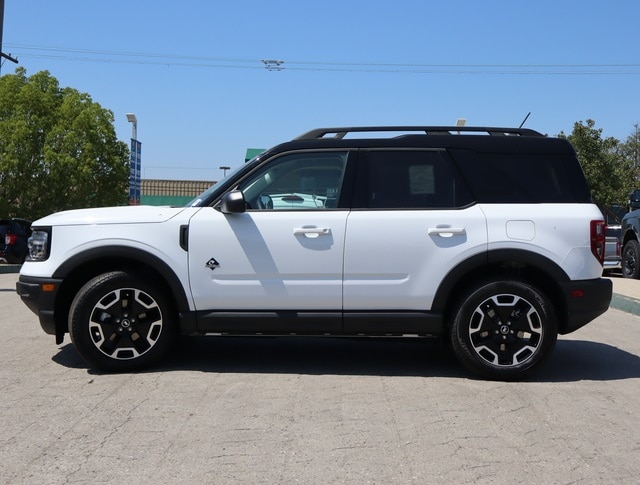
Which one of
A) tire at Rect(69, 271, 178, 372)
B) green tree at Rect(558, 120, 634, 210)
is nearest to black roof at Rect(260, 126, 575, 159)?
tire at Rect(69, 271, 178, 372)

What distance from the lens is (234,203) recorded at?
544 cm

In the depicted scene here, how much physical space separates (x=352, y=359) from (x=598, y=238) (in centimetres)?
233

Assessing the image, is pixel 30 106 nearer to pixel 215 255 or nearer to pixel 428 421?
pixel 215 255

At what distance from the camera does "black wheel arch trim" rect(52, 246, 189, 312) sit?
18.1 feet

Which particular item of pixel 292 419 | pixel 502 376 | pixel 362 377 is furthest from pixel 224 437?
pixel 502 376

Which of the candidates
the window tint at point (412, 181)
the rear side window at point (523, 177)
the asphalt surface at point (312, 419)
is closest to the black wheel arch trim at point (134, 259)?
the asphalt surface at point (312, 419)

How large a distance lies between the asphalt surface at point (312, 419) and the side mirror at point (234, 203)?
1.33 metres

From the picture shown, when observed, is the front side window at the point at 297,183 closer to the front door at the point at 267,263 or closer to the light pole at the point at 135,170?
the front door at the point at 267,263

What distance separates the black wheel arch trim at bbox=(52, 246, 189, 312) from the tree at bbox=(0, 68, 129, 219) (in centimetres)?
1907

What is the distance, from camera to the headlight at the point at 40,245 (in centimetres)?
568

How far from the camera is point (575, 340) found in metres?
7.70

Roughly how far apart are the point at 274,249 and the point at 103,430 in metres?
1.89

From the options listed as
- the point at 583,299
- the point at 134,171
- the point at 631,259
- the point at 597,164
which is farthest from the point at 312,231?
the point at 597,164

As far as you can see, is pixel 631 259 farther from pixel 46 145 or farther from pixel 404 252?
pixel 46 145
